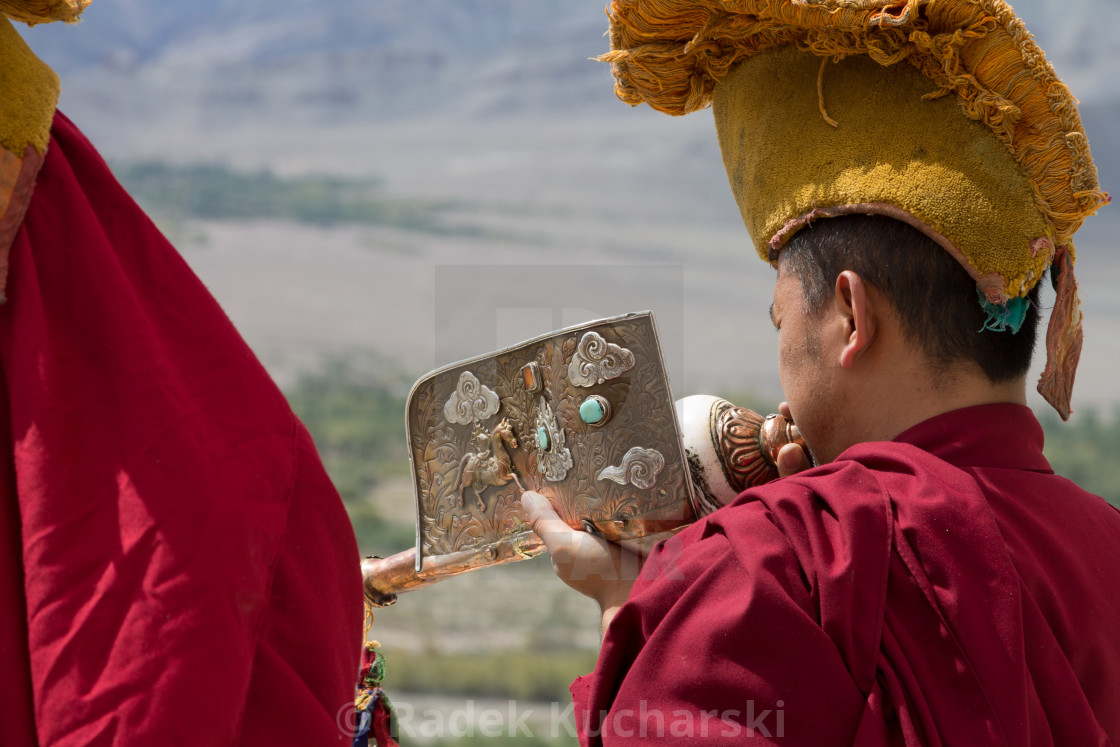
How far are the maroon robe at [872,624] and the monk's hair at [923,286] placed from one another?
0.55 ft

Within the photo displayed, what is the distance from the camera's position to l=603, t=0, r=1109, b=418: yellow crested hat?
1533 millimetres

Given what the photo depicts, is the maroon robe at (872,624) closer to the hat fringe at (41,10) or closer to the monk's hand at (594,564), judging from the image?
the monk's hand at (594,564)

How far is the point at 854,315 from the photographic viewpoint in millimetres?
1578

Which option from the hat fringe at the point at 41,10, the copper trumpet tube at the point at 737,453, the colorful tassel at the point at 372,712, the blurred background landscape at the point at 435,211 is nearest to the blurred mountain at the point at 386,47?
the blurred background landscape at the point at 435,211

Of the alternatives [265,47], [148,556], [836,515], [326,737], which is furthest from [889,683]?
[265,47]

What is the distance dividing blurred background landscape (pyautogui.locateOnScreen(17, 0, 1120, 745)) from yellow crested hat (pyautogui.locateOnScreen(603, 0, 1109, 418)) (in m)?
0.43

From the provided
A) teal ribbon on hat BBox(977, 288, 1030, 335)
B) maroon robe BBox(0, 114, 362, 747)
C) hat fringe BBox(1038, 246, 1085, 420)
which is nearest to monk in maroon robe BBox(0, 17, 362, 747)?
maroon robe BBox(0, 114, 362, 747)

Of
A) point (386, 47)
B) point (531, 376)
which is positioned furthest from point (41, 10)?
point (386, 47)

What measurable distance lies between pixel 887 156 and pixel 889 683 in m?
0.72

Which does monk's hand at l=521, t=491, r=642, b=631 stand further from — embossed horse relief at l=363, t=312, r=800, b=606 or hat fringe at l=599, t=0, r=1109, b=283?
hat fringe at l=599, t=0, r=1109, b=283

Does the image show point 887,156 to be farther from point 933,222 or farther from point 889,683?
point 889,683

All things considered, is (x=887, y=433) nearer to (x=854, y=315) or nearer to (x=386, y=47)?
(x=854, y=315)

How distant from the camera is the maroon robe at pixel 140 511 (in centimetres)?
128

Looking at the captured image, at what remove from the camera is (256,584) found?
1379mm
